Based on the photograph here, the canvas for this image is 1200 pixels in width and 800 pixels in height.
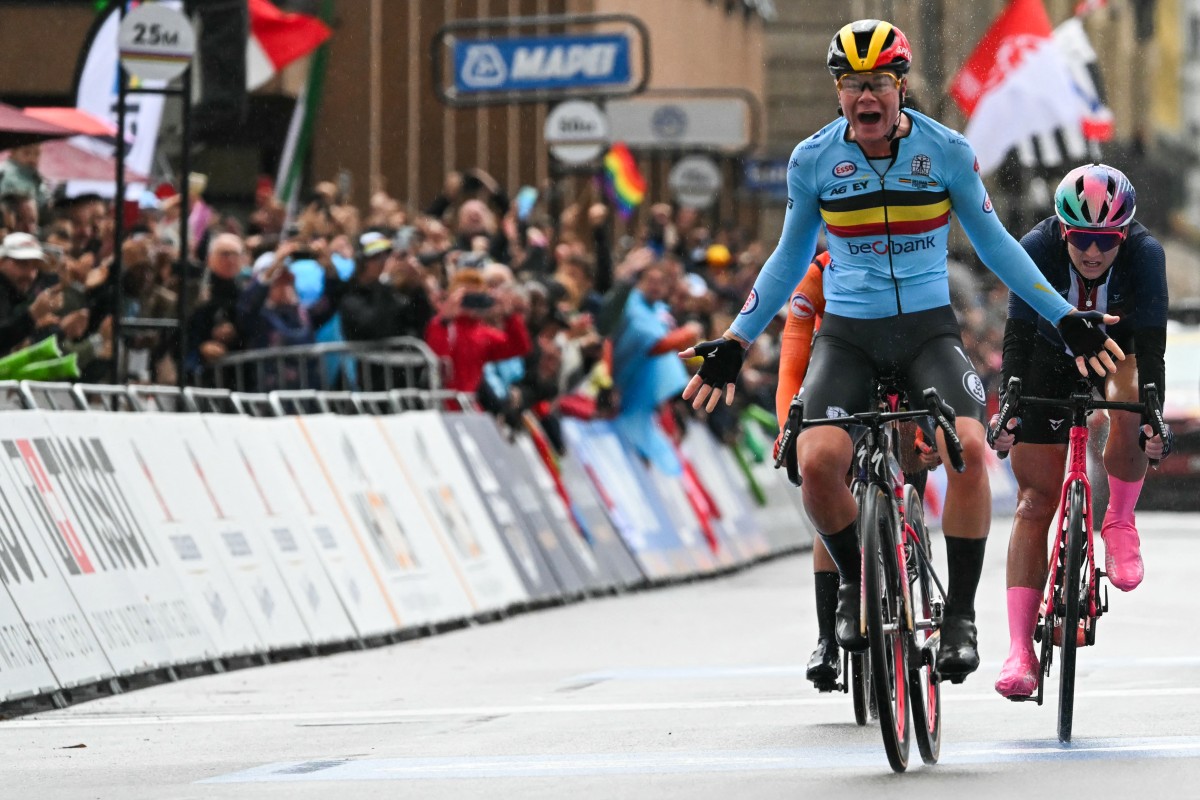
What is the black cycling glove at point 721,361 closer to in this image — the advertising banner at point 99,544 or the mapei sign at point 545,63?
the advertising banner at point 99,544

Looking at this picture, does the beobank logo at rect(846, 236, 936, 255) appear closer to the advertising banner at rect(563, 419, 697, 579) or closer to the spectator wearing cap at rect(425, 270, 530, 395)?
the spectator wearing cap at rect(425, 270, 530, 395)

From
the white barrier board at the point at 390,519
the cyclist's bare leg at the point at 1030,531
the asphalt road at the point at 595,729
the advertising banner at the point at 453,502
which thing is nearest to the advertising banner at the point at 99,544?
the asphalt road at the point at 595,729

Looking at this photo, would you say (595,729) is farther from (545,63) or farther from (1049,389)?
(545,63)

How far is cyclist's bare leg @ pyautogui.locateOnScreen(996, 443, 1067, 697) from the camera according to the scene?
9758mm

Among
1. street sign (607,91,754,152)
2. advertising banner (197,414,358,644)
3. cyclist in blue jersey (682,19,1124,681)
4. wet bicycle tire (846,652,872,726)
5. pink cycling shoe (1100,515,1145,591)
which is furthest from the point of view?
street sign (607,91,754,152)

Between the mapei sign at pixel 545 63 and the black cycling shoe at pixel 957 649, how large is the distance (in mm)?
15650

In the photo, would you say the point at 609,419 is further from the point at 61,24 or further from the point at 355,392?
the point at 61,24

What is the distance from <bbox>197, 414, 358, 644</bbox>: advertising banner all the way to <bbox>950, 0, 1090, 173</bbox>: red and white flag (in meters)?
19.2

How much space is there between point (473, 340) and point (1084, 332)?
31.5 feet

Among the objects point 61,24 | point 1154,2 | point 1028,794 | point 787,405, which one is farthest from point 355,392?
point 1154,2

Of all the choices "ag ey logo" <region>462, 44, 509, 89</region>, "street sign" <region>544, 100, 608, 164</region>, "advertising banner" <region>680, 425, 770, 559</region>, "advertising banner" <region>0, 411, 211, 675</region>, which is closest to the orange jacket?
"advertising banner" <region>0, 411, 211, 675</region>

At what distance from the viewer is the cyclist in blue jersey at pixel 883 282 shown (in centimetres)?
898

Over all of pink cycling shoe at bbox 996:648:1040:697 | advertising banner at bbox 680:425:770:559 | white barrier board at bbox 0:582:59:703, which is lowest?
advertising banner at bbox 680:425:770:559

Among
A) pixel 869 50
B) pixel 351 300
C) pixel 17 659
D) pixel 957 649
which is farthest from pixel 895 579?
pixel 351 300
